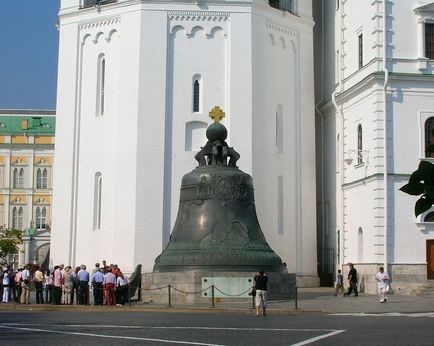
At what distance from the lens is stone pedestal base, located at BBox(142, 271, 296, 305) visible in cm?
2289

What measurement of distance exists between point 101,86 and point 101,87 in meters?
0.05

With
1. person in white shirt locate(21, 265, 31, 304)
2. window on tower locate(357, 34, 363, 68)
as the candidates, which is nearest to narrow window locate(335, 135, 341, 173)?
window on tower locate(357, 34, 363, 68)

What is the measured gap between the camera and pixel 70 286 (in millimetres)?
27188

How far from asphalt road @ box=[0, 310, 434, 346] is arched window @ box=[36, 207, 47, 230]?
71406 mm

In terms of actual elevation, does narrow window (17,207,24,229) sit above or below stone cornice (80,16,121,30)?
below

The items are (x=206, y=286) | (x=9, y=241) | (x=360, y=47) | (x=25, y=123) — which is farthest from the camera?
(x=25, y=123)

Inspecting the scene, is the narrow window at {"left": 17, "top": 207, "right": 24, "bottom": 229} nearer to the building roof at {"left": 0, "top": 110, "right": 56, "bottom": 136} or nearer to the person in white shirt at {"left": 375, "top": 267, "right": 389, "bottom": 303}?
the building roof at {"left": 0, "top": 110, "right": 56, "bottom": 136}

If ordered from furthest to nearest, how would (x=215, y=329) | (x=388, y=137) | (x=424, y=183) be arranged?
(x=388, y=137), (x=215, y=329), (x=424, y=183)

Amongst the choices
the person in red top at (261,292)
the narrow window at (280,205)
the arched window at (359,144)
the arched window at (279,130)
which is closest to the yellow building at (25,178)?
the narrow window at (280,205)

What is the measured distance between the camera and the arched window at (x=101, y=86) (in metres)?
40.1

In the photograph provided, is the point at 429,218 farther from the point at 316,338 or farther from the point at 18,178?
the point at 18,178

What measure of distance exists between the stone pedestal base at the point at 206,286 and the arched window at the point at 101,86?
56.0 ft

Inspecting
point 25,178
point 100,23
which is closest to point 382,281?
point 100,23

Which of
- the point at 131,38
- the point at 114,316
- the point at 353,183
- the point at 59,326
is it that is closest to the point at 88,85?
the point at 131,38
